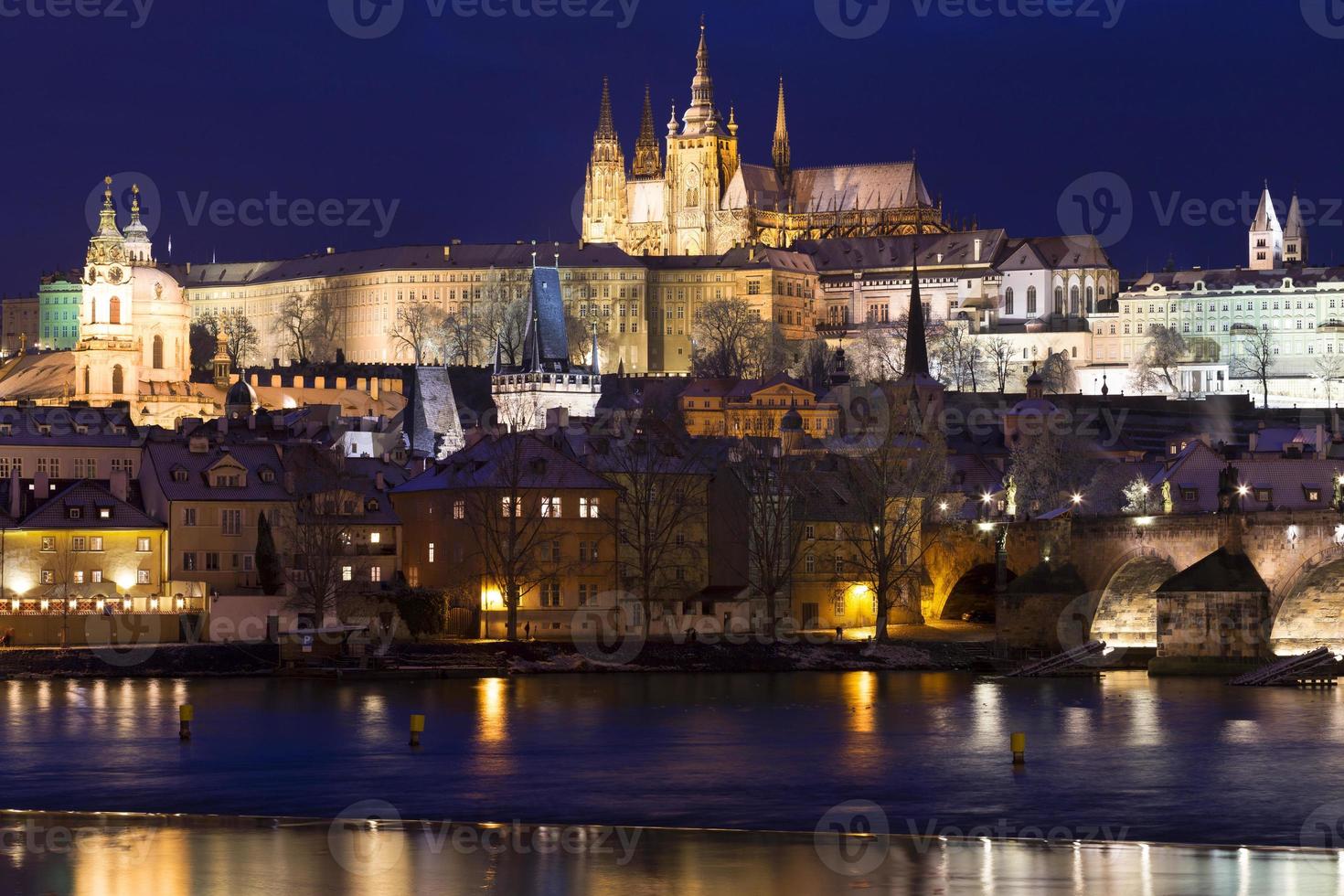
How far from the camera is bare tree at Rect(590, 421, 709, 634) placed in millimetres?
74938

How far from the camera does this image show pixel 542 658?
68625 millimetres

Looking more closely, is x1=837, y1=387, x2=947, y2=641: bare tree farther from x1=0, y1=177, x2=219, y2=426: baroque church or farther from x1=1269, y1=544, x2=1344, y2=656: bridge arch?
x1=0, y1=177, x2=219, y2=426: baroque church

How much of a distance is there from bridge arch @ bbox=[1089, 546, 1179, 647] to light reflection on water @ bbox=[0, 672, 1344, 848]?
6126 mm

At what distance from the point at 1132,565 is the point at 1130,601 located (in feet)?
5.12

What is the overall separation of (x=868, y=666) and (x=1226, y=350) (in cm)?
13008

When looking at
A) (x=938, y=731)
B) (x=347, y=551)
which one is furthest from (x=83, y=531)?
(x=938, y=731)

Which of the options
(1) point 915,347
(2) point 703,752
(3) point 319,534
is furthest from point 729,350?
(2) point 703,752

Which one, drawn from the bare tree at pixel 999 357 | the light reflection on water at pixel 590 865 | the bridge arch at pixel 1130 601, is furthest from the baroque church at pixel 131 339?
the light reflection on water at pixel 590 865

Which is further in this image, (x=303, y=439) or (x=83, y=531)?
(x=303, y=439)

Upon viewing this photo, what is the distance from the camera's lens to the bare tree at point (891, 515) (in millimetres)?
76375

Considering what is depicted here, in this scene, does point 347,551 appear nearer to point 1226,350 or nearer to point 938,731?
point 938,731

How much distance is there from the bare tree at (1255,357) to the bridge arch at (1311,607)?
398 feet

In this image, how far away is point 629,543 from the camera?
74688mm

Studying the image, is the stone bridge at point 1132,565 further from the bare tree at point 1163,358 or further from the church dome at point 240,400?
the bare tree at point 1163,358
